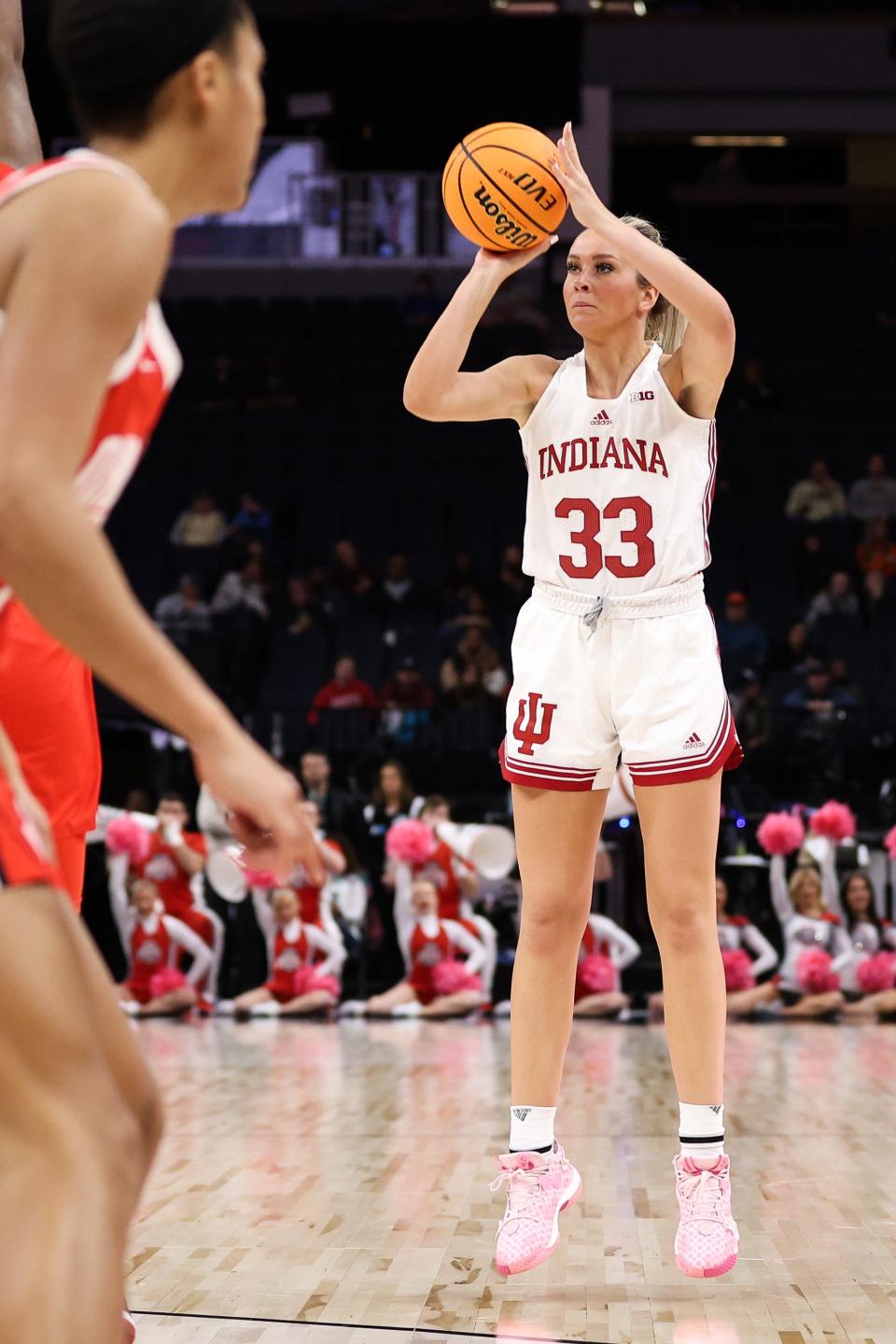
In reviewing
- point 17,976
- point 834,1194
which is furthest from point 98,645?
point 834,1194

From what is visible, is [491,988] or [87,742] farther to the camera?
[491,988]

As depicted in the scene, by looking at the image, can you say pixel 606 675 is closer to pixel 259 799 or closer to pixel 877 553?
pixel 259 799

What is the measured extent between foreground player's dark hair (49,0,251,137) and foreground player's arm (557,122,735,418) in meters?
1.45

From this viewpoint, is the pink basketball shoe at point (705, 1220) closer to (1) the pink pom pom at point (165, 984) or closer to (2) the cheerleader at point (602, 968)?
(2) the cheerleader at point (602, 968)

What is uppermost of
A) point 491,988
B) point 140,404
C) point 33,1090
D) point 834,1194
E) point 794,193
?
point 794,193

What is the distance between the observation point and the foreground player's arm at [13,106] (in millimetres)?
2680

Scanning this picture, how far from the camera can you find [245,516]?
15.8m

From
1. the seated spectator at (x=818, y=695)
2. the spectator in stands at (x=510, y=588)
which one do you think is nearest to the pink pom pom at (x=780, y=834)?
the seated spectator at (x=818, y=695)

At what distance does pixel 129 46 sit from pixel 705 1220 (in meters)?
2.51

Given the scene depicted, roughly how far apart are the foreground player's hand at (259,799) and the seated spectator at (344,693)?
10717 mm

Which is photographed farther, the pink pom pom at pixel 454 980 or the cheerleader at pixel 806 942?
the pink pom pom at pixel 454 980

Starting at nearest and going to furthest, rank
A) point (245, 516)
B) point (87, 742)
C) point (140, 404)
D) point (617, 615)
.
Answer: point (140, 404)
point (87, 742)
point (617, 615)
point (245, 516)

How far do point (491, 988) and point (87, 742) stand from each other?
29.2ft

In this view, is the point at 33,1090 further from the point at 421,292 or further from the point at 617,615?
the point at 421,292
